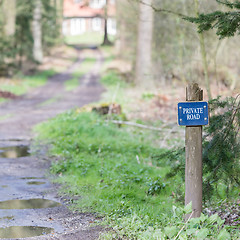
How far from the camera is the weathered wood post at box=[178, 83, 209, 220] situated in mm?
4758

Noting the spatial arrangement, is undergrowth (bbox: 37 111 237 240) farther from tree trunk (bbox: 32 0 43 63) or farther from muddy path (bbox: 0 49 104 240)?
tree trunk (bbox: 32 0 43 63)

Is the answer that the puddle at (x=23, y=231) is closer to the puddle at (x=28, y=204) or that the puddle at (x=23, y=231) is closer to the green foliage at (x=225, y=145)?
the puddle at (x=28, y=204)

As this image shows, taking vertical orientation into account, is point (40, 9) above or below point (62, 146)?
above

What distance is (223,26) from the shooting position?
203 inches

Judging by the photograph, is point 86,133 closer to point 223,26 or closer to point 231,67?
point 223,26

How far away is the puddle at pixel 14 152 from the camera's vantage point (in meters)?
9.91

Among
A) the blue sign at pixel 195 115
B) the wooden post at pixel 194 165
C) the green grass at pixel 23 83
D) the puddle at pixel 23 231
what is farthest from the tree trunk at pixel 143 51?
the blue sign at pixel 195 115

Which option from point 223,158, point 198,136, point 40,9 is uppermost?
point 40,9

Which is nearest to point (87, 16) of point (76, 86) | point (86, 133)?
point (76, 86)

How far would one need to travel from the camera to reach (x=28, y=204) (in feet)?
21.8

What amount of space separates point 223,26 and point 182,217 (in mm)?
2427

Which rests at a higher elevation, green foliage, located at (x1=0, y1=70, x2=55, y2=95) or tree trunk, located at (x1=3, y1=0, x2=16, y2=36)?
tree trunk, located at (x1=3, y1=0, x2=16, y2=36)

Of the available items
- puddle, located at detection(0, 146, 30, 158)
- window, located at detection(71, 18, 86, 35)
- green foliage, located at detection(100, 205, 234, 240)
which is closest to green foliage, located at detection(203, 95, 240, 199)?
green foliage, located at detection(100, 205, 234, 240)

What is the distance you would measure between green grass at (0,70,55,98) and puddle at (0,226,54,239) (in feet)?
66.9
